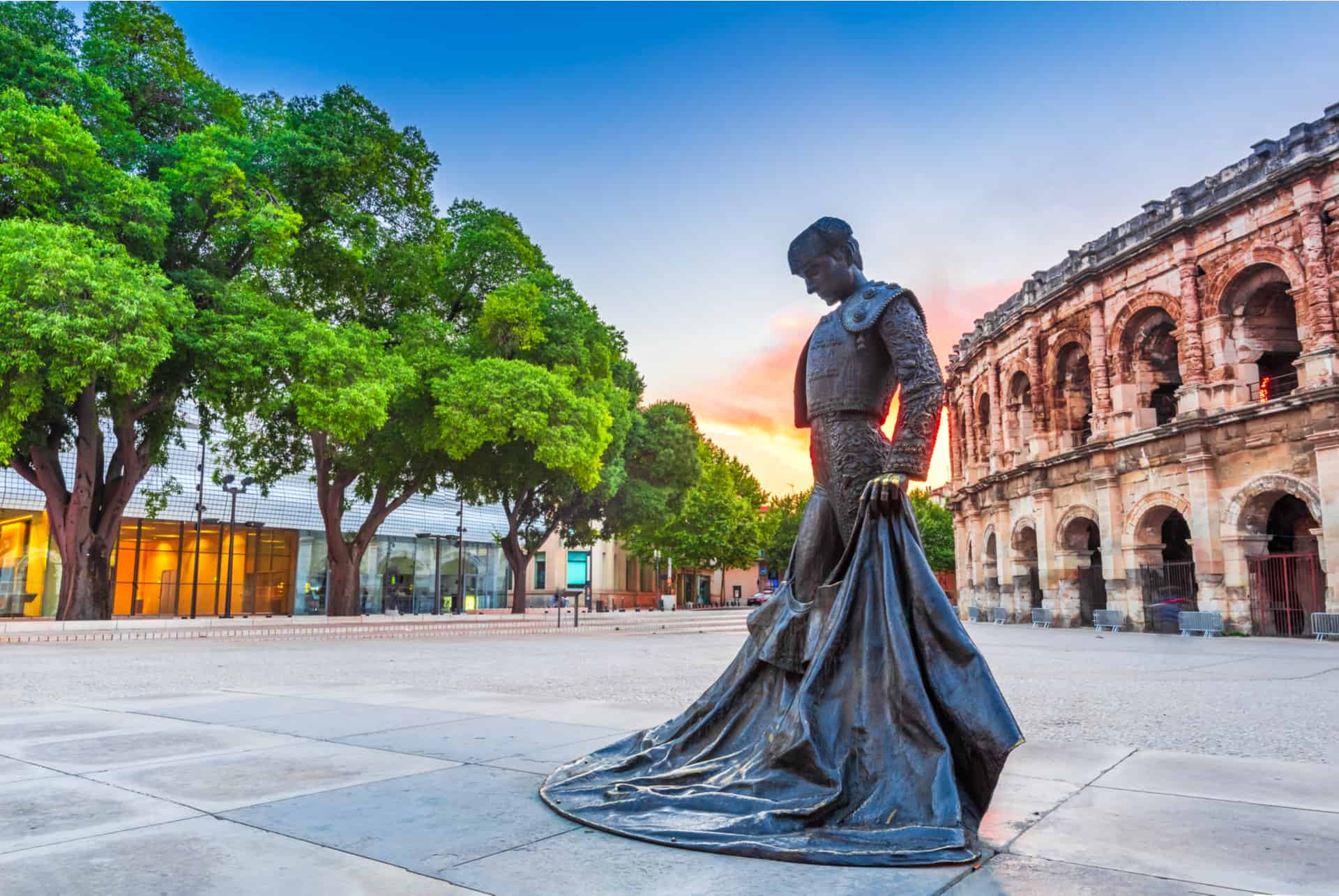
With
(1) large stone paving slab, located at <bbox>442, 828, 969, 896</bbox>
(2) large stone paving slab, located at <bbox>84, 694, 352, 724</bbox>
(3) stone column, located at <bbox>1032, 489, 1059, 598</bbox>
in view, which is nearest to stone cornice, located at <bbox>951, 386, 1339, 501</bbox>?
(3) stone column, located at <bbox>1032, 489, 1059, 598</bbox>

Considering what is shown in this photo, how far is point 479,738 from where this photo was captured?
18.5 feet

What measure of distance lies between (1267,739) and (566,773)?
16.8ft

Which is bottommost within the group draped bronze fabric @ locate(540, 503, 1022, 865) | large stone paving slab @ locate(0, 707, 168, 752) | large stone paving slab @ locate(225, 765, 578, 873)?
large stone paving slab @ locate(0, 707, 168, 752)

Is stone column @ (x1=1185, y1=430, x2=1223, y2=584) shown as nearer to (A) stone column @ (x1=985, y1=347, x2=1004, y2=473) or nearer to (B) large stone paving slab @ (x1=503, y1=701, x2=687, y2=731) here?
(A) stone column @ (x1=985, y1=347, x2=1004, y2=473)

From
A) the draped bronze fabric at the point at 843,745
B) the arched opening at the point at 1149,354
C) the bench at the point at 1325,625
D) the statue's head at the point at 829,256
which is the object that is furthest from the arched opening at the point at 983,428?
the draped bronze fabric at the point at 843,745

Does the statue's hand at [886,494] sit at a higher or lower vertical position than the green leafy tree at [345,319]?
lower

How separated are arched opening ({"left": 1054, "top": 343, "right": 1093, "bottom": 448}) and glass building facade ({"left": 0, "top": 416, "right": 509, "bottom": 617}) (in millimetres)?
23320

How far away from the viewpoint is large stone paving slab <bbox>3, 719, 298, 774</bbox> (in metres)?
4.73

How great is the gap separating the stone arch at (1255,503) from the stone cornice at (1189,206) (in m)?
7.26

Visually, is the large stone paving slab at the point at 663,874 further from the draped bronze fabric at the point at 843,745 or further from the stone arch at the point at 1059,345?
the stone arch at the point at 1059,345

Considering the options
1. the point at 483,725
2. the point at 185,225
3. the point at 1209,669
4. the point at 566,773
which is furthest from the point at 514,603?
the point at 566,773

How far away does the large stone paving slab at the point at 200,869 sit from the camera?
2.62 meters

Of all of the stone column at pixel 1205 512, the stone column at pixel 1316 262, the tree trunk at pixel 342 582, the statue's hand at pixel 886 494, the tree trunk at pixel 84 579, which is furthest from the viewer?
the tree trunk at pixel 342 582

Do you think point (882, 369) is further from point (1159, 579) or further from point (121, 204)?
→ point (1159, 579)
